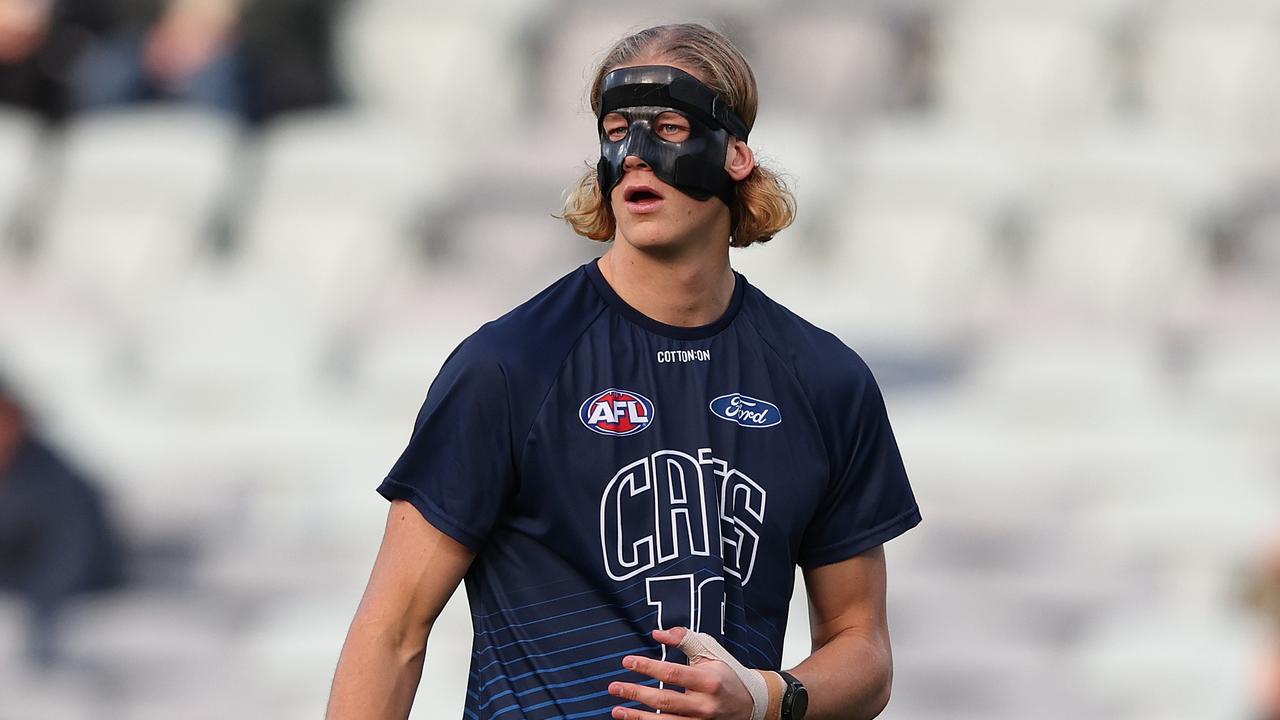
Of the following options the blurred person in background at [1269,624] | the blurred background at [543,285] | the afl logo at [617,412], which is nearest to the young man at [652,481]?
the afl logo at [617,412]

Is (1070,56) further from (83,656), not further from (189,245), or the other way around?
(83,656)

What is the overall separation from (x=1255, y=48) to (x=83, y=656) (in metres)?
4.73

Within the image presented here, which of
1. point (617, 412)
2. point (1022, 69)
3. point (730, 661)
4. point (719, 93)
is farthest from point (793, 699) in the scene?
point (1022, 69)

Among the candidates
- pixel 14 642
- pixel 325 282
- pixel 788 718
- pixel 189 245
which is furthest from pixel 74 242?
pixel 788 718

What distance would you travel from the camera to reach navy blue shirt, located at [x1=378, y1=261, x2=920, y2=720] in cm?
202

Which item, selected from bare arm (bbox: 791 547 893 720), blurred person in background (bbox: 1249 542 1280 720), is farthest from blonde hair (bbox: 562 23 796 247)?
blurred person in background (bbox: 1249 542 1280 720)

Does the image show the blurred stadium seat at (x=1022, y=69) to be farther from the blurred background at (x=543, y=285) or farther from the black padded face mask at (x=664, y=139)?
the black padded face mask at (x=664, y=139)

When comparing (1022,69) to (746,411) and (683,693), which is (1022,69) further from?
(683,693)

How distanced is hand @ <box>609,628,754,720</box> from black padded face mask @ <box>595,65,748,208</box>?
63 cm

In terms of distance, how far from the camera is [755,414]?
7.05 ft

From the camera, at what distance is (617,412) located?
208 centimetres

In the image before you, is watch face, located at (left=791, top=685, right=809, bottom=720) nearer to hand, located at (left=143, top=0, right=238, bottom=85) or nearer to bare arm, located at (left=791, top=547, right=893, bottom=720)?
bare arm, located at (left=791, top=547, right=893, bottom=720)

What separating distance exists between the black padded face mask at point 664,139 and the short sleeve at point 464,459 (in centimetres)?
37

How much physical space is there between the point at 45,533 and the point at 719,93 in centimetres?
390
